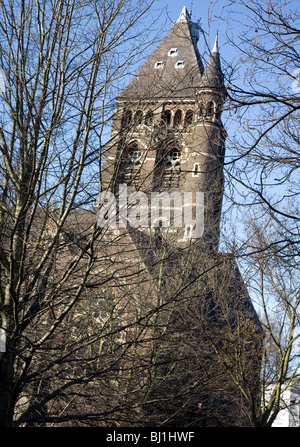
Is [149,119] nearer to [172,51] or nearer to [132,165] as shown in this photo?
[132,165]

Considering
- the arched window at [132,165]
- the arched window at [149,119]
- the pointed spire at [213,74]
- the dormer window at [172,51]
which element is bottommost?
the arched window at [132,165]

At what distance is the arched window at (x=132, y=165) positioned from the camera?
6953 millimetres

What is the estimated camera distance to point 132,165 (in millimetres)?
7324

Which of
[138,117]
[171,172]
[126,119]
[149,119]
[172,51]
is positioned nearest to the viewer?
[138,117]

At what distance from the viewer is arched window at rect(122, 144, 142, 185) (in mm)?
6953

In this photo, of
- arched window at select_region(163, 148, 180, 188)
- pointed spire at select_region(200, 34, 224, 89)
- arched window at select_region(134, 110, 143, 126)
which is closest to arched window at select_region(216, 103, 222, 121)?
pointed spire at select_region(200, 34, 224, 89)

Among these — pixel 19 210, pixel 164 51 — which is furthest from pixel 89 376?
pixel 164 51

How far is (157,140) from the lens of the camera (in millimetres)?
7008

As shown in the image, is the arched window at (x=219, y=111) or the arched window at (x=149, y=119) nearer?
the arched window at (x=219, y=111)

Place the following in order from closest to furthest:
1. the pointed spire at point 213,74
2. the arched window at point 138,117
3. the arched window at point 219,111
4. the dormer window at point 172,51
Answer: the pointed spire at point 213,74
the arched window at point 219,111
the arched window at point 138,117
the dormer window at point 172,51

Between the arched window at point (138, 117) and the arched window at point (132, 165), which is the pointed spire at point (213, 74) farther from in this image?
the arched window at point (132, 165)

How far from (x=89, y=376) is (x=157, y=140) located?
2.96 m

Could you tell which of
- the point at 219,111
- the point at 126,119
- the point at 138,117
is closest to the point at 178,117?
the point at 138,117

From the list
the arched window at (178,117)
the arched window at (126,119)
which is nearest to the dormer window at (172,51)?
the arched window at (178,117)
